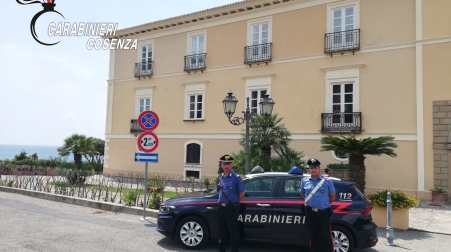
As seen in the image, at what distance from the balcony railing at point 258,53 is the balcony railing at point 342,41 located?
2.96 metres

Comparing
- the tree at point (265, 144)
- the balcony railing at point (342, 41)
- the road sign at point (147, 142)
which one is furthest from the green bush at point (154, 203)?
the balcony railing at point (342, 41)

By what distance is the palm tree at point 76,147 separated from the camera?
2291 cm

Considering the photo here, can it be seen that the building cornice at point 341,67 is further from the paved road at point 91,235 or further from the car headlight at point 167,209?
the car headlight at point 167,209

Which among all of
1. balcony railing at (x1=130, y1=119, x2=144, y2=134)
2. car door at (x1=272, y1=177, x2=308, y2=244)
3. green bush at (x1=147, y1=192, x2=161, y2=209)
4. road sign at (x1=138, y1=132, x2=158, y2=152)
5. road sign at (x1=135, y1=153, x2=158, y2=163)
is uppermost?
balcony railing at (x1=130, y1=119, x2=144, y2=134)

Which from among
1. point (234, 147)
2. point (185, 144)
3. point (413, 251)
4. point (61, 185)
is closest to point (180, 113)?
point (185, 144)

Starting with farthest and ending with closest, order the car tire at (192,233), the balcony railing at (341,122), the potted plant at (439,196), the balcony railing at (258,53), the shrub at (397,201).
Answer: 1. the balcony railing at (258,53)
2. the balcony railing at (341,122)
3. the potted plant at (439,196)
4. the shrub at (397,201)
5. the car tire at (192,233)

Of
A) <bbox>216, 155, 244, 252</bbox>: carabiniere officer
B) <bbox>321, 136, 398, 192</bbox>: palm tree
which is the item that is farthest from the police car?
<bbox>321, 136, 398, 192</bbox>: palm tree

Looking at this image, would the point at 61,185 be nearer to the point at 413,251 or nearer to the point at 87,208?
the point at 87,208

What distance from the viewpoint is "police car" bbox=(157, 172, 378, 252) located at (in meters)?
6.67

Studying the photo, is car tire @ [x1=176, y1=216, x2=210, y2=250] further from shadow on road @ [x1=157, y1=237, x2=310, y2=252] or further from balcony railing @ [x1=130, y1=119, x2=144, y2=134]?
balcony railing @ [x1=130, y1=119, x2=144, y2=134]

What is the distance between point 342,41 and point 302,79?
98.1 inches

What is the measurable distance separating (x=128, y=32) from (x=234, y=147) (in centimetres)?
1119

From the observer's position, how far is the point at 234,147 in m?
19.6

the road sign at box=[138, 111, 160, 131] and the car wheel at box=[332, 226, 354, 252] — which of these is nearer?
the car wheel at box=[332, 226, 354, 252]
